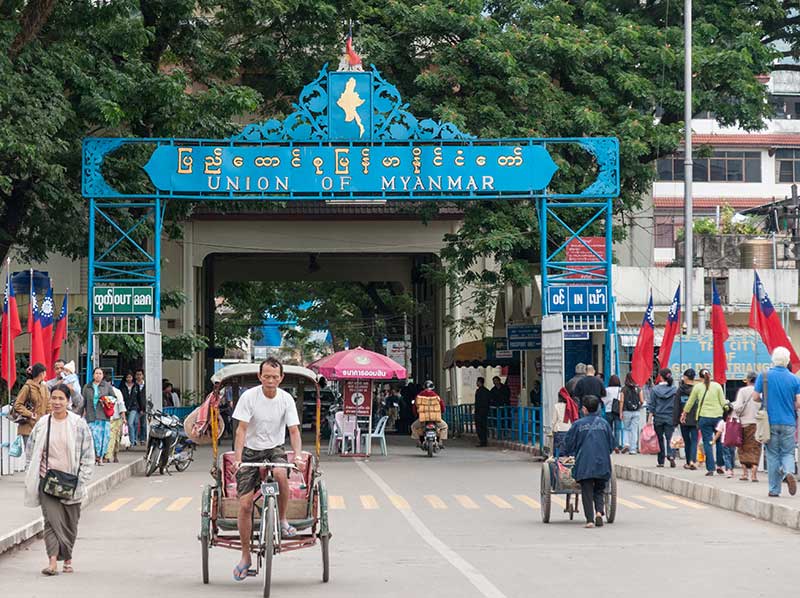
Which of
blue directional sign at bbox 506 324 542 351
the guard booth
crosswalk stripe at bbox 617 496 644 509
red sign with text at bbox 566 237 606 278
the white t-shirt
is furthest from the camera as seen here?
blue directional sign at bbox 506 324 542 351

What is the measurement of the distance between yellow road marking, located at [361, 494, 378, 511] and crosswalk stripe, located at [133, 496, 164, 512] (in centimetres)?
282

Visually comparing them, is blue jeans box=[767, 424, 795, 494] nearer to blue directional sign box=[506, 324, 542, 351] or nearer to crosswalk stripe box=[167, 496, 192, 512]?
crosswalk stripe box=[167, 496, 192, 512]

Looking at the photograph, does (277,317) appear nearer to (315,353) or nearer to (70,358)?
(70,358)

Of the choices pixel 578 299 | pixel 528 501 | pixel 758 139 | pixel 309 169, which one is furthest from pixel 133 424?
pixel 758 139

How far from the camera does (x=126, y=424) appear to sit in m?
29.9

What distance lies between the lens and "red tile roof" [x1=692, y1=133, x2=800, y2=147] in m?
66.2

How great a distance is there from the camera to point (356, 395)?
31.8 m

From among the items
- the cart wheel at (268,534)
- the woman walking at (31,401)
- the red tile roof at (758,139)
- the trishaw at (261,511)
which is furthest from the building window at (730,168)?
the cart wheel at (268,534)

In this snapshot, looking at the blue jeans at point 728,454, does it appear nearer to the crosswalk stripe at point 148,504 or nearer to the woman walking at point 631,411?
the woman walking at point 631,411

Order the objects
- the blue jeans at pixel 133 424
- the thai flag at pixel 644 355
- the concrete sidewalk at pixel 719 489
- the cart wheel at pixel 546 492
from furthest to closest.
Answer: the blue jeans at pixel 133 424, the thai flag at pixel 644 355, the concrete sidewalk at pixel 719 489, the cart wheel at pixel 546 492

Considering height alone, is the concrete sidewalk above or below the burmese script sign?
below

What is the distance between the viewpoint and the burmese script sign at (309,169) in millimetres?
28984

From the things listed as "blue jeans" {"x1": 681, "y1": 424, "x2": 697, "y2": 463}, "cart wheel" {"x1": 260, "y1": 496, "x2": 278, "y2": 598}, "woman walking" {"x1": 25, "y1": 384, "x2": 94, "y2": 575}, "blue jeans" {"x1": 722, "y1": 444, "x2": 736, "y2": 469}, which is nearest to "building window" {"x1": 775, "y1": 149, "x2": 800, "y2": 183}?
"blue jeans" {"x1": 681, "y1": 424, "x2": 697, "y2": 463}

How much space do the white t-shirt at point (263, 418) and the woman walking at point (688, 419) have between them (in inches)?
497
